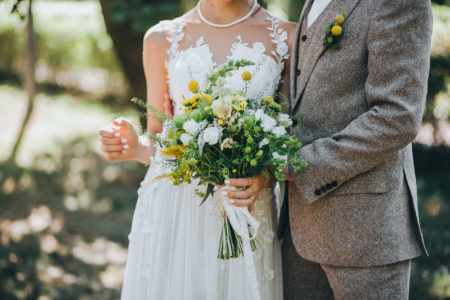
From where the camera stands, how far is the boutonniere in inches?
76.2

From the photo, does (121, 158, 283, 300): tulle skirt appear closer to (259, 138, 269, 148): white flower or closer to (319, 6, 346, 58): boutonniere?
(259, 138, 269, 148): white flower

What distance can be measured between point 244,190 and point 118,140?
0.71 meters

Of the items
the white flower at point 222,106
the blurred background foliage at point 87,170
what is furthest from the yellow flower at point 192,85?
the blurred background foliage at point 87,170

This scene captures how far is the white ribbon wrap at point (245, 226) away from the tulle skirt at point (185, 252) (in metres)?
0.17

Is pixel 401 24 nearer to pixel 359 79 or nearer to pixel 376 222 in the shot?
pixel 359 79

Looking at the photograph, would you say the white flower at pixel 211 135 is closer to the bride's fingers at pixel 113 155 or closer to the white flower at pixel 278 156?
the white flower at pixel 278 156

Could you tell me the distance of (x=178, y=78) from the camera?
2.36 metres

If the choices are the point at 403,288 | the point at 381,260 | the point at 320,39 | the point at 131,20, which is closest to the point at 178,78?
the point at 320,39

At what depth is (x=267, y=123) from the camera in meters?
1.82

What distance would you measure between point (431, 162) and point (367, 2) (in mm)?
5803

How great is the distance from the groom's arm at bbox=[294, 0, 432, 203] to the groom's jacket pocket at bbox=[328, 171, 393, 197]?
0.07m

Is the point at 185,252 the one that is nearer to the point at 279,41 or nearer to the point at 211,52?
the point at 211,52

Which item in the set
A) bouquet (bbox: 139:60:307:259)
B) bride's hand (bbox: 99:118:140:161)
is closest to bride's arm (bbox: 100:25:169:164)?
bride's hand (bbox: 99:118:140:161)

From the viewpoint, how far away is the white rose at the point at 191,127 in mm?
1790
